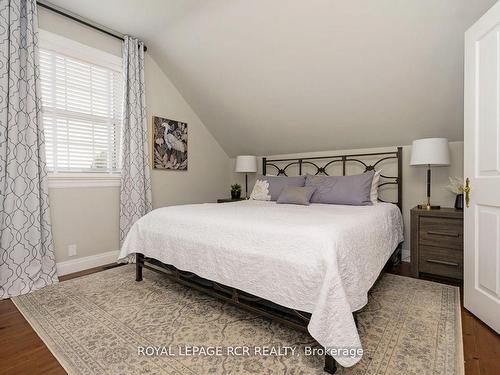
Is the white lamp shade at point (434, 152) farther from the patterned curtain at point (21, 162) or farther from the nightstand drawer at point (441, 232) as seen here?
the patterned curtain at point (21, 162)

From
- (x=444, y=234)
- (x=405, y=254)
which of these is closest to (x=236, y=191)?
(x=405, y=254)

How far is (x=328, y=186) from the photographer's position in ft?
9.94

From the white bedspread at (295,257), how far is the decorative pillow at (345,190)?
544 mm

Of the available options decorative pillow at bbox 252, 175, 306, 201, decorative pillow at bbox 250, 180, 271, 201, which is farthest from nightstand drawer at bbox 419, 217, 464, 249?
decorative pillow at bbox 250, 180, 271, 201

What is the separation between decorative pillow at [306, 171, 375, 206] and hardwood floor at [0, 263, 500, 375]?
124 centimetres

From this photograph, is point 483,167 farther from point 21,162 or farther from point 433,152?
point 21,162

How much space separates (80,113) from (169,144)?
112cm

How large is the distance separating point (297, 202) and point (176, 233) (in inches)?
52.7

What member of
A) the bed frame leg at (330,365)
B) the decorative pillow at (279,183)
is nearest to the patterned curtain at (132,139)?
the decorative pillow at (279,183)

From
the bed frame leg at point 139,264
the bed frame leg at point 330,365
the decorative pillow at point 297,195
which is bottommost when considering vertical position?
the bed frame leg at point 330,365

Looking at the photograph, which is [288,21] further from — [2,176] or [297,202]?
[2,176]

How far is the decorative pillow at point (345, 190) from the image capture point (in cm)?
280

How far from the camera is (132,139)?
127 inches

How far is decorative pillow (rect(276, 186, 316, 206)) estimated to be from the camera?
9.39ft
